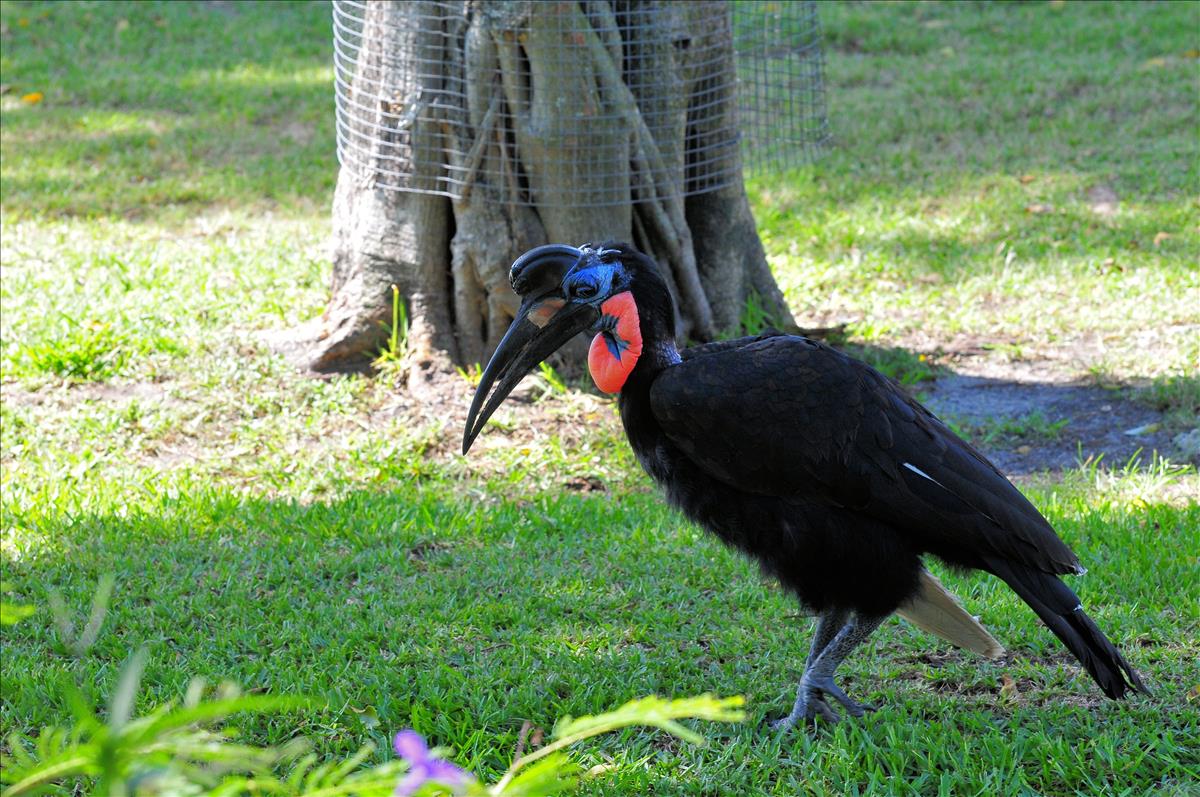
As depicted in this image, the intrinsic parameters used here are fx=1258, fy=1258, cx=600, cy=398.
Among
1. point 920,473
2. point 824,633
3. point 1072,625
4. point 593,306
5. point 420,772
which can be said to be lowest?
point 824,633

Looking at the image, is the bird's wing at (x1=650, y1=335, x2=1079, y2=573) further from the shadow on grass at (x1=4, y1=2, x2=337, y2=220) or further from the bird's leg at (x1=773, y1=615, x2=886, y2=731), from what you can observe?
the shadow on grass at (x1=4, y1=2, x2=337, y2=220)

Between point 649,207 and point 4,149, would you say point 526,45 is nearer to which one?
point 649,207

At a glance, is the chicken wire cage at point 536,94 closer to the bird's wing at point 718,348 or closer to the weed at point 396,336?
the weed at point 396,336

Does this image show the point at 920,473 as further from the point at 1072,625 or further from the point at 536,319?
the point at 536,319

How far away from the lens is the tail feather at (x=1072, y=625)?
3119 millimetres

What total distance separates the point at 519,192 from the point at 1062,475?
8.53ft

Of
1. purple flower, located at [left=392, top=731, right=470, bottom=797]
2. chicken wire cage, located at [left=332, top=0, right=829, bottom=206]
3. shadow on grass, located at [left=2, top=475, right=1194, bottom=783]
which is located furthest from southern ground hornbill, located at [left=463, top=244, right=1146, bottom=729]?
purple flower, located at [left=392, top=731, right=470, bottom=797]

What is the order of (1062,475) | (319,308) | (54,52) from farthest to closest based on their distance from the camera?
(54,52) → (319,308) → (1062,475)

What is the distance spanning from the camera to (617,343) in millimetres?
3467


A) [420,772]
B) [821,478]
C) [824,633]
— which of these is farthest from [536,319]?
[420,772]

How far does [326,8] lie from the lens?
40.8 ft

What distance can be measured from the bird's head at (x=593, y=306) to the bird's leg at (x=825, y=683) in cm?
93

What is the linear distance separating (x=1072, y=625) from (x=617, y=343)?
54.6 inches

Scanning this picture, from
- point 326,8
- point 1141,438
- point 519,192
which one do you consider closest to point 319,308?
point 519,192
